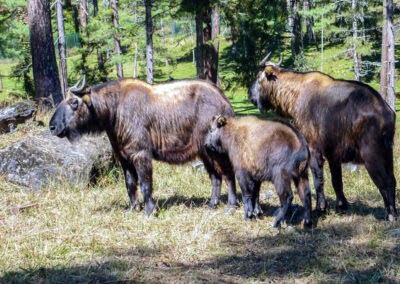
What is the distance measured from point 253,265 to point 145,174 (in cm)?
269

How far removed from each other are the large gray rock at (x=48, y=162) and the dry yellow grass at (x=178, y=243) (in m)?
0.34

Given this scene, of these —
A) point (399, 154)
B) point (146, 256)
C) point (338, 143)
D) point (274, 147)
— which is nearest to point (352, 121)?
point (338, 143)

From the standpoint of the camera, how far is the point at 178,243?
21.4ft

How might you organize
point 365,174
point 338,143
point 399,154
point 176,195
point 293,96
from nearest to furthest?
point 338,143 → point 293,96 → point 176,195 → point 365,174 → point 399,154

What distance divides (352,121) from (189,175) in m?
4.00

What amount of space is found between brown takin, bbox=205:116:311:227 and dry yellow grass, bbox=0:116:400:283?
407mm

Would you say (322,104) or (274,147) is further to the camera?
(322,104)

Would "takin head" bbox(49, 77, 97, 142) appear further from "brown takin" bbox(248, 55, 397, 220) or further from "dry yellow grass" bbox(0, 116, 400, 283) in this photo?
"brown takin" bbox(248, 55, 397, 220)

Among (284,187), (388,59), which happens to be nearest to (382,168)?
(284,187)

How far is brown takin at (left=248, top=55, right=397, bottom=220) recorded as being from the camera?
7.02m

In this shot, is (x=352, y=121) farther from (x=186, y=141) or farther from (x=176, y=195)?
(x=176, y=195)

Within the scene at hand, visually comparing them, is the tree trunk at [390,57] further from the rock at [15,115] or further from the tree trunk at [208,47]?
the rock at [15,115]

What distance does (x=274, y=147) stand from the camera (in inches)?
277

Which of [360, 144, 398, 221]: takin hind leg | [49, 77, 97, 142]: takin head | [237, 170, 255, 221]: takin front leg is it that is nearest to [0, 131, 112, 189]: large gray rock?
[49, 77, 97, 142]: takin head
